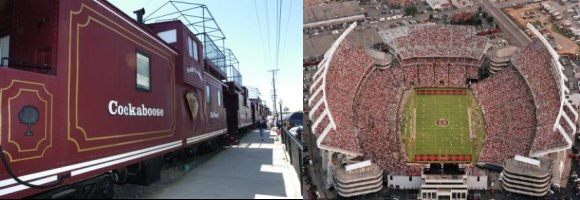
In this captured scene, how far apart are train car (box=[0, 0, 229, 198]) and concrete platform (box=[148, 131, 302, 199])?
0.92 meters

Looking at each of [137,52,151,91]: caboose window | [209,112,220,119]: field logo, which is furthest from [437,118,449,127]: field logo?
[137,52,151,91]: caboose window

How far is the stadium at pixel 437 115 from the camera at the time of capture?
2322 centimetres

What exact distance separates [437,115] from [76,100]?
2841 cm

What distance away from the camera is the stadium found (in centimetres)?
2322

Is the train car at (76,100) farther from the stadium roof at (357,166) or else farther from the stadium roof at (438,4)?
the stadium roof at (438,4)

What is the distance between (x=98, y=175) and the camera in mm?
5605

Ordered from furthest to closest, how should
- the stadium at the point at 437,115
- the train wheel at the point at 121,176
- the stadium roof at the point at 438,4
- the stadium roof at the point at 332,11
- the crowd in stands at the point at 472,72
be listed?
the stadium roof at the point at 332,11, the stadium roof at the point at 438,4, the crowd in stands at the point at 472,72, the stadium at the point at 437,115, the train wheel at the point at 121,176

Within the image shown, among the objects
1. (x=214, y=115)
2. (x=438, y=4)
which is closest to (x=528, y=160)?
(x=214, y=115)

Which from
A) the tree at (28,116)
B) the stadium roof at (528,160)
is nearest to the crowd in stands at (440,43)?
the stadium roof at (528,160)

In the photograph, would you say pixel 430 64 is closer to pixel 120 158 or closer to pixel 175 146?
pixel 175 146

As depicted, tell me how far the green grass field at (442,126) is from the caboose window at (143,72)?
857 inches

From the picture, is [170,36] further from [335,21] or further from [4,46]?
[335,21]

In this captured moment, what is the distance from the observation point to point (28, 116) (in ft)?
13.5

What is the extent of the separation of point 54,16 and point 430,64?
34.3 metres
